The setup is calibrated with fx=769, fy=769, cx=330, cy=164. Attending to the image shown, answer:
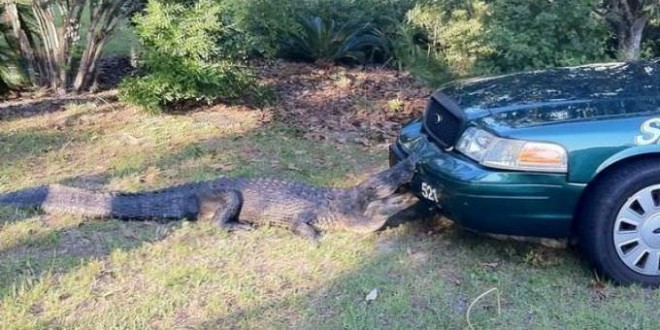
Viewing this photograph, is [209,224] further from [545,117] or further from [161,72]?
[161,72]

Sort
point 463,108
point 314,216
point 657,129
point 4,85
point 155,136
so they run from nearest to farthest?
point 657,129, point 463,108, point 314,216, point 155,136, point 4,85

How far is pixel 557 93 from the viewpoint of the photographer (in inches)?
169

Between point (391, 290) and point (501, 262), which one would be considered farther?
point (501, 262)

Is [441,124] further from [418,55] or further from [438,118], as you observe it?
[418,55]

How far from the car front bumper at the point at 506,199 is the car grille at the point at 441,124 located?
0.67ft

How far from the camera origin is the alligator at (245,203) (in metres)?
4.73

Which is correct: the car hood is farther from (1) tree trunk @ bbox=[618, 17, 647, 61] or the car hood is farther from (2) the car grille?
(1) tree trunk @ bbox=[618, 17, 647, 61]

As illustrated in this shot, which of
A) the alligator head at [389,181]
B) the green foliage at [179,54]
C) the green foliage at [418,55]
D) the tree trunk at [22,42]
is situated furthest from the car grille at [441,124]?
the tree trunk at [22,42]

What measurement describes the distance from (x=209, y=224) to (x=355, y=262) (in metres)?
1.08

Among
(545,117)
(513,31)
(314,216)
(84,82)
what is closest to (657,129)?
(545,117)

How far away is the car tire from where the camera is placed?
3.86m

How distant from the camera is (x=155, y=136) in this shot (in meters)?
6.93

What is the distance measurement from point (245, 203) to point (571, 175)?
208cm

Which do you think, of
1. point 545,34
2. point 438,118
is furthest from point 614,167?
point 545,34
